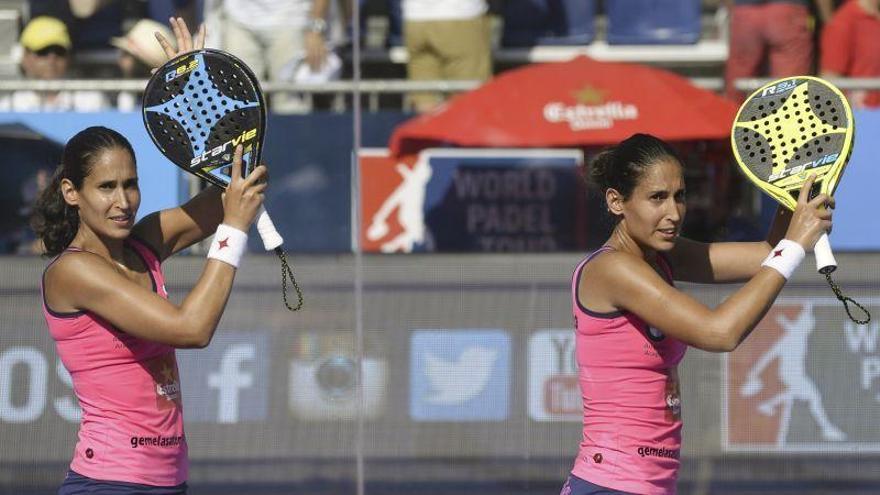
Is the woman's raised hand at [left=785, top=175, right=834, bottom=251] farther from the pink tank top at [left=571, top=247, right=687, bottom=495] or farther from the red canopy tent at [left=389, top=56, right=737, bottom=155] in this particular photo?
the red canopy tent at [left=389, top=56, right=737, bottom=155]

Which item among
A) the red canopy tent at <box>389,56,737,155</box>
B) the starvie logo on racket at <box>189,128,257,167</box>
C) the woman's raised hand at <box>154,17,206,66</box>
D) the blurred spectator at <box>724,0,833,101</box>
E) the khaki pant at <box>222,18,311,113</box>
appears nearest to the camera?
the starvie logo on racket at <box>189,128,257,167</box>

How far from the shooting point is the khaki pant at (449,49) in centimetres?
863

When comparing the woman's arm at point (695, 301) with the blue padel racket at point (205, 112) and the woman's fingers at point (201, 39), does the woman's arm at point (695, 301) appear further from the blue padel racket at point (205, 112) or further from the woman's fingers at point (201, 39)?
the woman's fingers at point (201, 39)

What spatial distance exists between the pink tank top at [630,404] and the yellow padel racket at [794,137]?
455 mm

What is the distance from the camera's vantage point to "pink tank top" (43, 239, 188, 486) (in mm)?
3963

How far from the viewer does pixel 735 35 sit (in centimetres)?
870

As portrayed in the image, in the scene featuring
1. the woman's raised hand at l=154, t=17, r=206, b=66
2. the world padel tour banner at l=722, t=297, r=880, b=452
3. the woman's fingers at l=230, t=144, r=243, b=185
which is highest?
the woman's raised hand at l=154, t=17, r=206, b=66

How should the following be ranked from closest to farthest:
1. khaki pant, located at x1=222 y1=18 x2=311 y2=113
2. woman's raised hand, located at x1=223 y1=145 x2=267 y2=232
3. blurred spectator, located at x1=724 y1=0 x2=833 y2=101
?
woman's raised hand, located at x1=223 y1=145 x2=267 y2=232, khaki pant, located at x1=222 y1=18 x2=311 y2=113, blurred spectator, located at x1=724 y1=0 x2=833 y2=101

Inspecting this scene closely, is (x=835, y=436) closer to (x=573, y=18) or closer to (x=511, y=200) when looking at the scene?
(x=511, y=200)

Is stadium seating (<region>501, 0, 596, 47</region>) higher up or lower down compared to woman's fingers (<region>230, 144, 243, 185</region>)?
higher up

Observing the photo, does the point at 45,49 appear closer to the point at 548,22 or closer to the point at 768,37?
the point at 548,22

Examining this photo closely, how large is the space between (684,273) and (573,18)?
5225 mm

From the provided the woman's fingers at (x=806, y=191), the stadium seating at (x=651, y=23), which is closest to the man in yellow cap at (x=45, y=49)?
the stadium seating at (x=651, y=23)

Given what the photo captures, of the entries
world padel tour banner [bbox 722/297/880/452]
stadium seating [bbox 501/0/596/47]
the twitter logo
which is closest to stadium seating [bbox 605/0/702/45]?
stadium seating [bbox 501/0/596/47]
